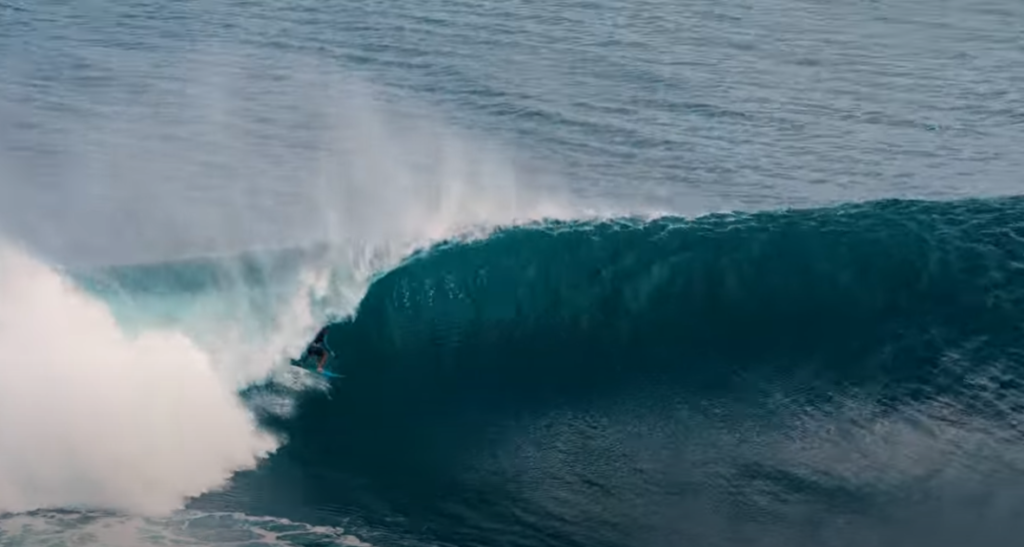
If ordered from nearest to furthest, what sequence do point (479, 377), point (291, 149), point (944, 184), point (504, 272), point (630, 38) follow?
point (479, 377) < point (504, 272) < point (944, 184) < point (291, 149) < point (630, 38)

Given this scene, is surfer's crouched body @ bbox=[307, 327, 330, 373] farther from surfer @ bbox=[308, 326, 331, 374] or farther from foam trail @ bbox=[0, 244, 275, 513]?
foam trail @ bbox=[0, 244, 275, 513]

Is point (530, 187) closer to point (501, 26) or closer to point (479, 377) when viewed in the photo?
point (479, 377)

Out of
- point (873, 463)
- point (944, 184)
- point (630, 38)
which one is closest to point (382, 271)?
point (873, 463)

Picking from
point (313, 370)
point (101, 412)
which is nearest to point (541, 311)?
point (313, 370)

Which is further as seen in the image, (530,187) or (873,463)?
(530,187)

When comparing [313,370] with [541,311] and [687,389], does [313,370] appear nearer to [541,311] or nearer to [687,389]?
[541,311]

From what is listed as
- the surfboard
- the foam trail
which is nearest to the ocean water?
the foam trail

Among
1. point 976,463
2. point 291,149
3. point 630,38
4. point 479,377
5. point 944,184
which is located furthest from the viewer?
point 630,38

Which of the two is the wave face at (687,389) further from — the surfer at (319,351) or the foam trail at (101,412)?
the foam trail at (101,412)
